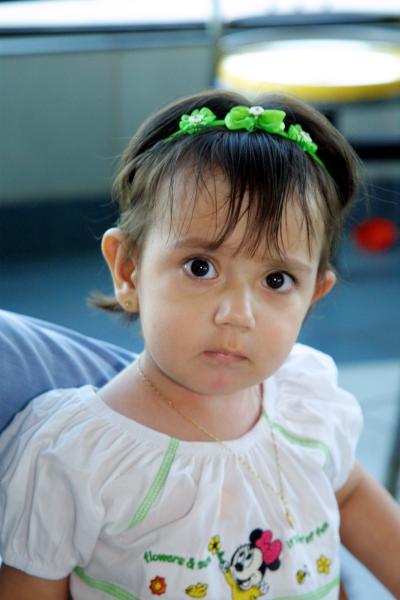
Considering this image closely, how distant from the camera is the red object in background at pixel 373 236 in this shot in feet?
13.1

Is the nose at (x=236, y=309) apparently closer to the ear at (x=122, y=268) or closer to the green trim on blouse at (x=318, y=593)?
the ear at (x=122, y=268)

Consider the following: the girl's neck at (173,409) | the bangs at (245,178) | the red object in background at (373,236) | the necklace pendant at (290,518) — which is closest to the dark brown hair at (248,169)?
the bangs at (245,178)

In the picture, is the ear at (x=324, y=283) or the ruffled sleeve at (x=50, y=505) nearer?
the ruffled sleeve at (x=50, y=505)

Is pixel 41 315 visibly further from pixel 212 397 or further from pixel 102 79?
pixel 212 397

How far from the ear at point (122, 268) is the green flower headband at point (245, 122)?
0.39ft

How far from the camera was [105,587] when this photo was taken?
0.98 m

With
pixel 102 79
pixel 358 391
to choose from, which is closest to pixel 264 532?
pixel 358 391

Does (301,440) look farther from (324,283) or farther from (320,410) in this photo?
(324,283)

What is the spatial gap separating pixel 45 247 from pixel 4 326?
9.50 feet

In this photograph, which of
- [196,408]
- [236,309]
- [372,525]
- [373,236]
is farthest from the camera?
[373,236]

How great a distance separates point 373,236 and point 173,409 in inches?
121

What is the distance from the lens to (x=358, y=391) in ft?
9.09

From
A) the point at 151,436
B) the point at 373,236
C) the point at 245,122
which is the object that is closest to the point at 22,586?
the point at 151,436

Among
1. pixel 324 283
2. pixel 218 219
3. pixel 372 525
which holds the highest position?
pixel 218 219
